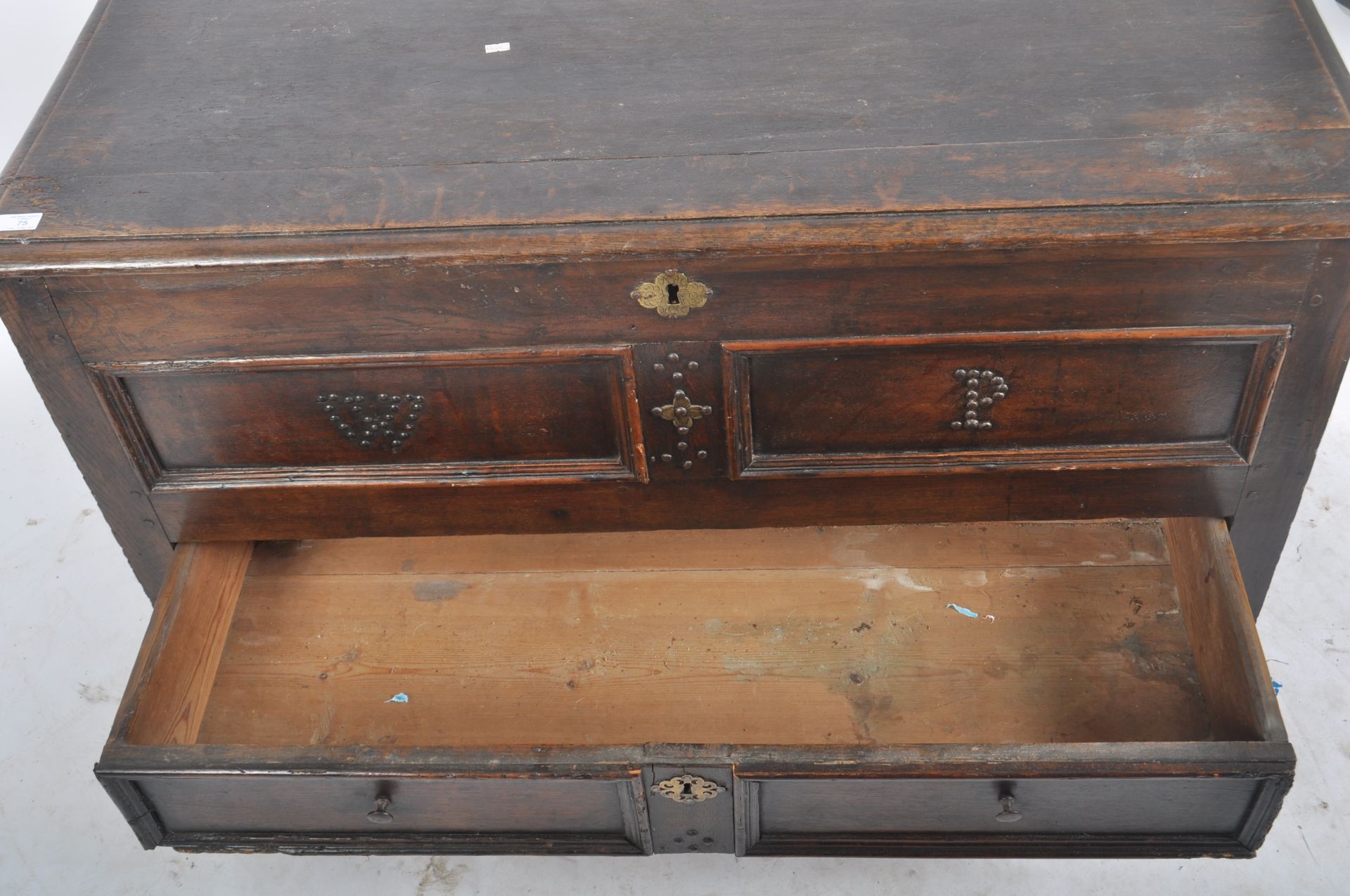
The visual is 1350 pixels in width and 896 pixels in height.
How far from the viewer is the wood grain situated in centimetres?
194

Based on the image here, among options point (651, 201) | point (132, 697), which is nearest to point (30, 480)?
point (132, 697)

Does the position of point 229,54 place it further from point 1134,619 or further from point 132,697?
point 1134,619

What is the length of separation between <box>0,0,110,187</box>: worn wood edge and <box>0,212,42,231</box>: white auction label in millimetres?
36

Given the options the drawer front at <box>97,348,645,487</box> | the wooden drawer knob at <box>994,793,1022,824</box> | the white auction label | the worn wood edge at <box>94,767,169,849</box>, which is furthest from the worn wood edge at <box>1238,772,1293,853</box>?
the white auction label

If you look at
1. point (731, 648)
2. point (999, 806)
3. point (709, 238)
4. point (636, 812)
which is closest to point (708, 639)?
point (731, 648)

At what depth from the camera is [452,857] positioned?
201 centimetres

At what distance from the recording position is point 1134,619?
2.03 meters

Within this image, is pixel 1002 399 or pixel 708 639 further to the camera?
pixel 708 639

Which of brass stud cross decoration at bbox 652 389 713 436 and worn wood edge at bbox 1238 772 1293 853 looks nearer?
worn wood edge at bbox 1238 772 1293 853

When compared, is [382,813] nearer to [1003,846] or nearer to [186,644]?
[186,644]

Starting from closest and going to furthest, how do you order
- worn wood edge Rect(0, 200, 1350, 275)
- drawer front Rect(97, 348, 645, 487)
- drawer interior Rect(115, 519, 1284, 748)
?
1. worn wood edge Rect(0, 200, 1350, 275)
2. drawer front Rect(97, 348, 645, 487)
3. drawer interior Rect(115, 519, 1284, 748)

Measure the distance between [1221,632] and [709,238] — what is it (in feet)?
2.97

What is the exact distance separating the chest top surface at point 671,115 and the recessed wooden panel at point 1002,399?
0.22 metres

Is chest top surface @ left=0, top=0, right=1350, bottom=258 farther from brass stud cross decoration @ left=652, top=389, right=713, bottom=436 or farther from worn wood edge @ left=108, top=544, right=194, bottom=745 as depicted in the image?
worn wood edge @ left=108, top=544, right=194, bottom=745
